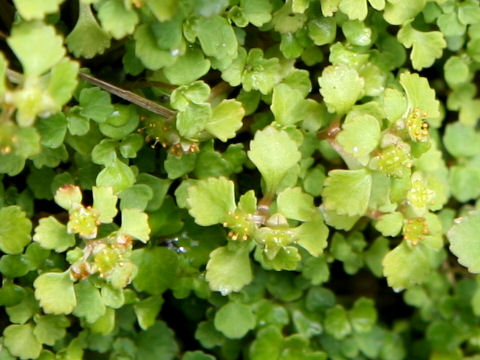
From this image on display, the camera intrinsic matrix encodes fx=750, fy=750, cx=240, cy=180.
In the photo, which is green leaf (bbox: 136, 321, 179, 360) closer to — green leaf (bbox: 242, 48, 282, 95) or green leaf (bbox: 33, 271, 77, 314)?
green leaf (bbox: 33, 271, 77, 314)

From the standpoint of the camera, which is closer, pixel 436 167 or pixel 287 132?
pixel 287 132

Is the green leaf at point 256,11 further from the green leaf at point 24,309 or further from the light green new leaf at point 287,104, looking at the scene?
the green leaf at point 24,309

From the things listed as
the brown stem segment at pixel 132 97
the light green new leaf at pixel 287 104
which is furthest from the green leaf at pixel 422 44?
the brown stem segment at pixel 132 97

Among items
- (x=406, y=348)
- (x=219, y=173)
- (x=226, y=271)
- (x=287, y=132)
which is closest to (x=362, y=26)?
(x=287, y=132)

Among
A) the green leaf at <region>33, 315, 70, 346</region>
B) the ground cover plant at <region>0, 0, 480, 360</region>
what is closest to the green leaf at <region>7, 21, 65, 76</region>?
the ground cover plant at <region>0, 0, 480, 360</region>

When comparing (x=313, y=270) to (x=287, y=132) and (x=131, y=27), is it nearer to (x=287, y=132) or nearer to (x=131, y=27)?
(x=287, y=132)

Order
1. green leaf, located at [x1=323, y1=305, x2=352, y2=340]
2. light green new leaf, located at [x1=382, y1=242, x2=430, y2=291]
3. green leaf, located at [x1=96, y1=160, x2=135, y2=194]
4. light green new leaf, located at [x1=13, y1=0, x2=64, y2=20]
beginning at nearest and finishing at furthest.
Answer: light green new leaf, located at [x1=13, y1=0, x2=64, y2=20] < green leaf, located at [x1=96, y1=160, x2=135, y2=194] < light green new leaf, located at [x1=382, y1=242, x2=430, y2=291] < green leaf, located at [x1=323, y1=305, x2=352, y2=340]
